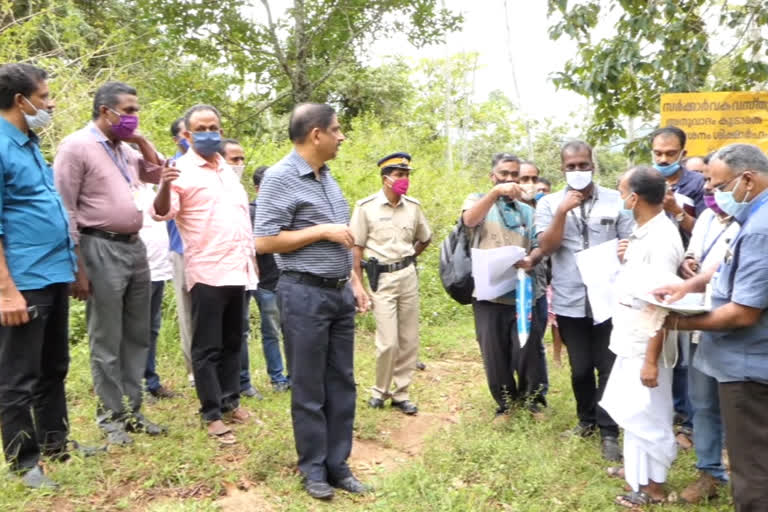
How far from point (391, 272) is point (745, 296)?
300 cm

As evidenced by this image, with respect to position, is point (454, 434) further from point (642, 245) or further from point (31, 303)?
point (31, 303)

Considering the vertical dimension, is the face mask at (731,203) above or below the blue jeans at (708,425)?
above

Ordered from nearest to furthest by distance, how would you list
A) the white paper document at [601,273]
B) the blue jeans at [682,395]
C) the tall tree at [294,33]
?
the white paper document at [601,273] → the blue jeans at [682,395] → the tall tree at [294,33]

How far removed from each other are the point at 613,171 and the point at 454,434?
24193 mm

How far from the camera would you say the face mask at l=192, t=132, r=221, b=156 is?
4.29 meters

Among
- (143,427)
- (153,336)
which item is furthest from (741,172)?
Result: (153,336)

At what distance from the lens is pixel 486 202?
4.50 meters

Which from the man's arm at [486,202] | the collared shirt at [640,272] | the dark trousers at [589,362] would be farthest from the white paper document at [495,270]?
the collared shirt at [640,272]

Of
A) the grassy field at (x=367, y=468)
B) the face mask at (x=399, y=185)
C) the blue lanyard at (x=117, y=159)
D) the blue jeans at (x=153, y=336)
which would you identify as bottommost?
the grassy field at (x=367, y=468)

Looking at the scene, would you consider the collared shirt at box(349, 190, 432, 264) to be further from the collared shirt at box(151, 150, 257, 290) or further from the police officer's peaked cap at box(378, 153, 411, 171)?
the collared shirt at box(151, 150, 257, 290)

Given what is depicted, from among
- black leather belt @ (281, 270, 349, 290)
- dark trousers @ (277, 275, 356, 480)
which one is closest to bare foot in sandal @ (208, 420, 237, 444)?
dark trousers @ (277, 275, 356, 480)

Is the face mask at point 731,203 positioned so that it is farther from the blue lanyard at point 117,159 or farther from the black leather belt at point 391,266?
the blue lanyard at point 117,159

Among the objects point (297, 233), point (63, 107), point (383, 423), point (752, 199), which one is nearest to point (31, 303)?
point (297, 233)

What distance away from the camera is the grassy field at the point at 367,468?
350 cm
